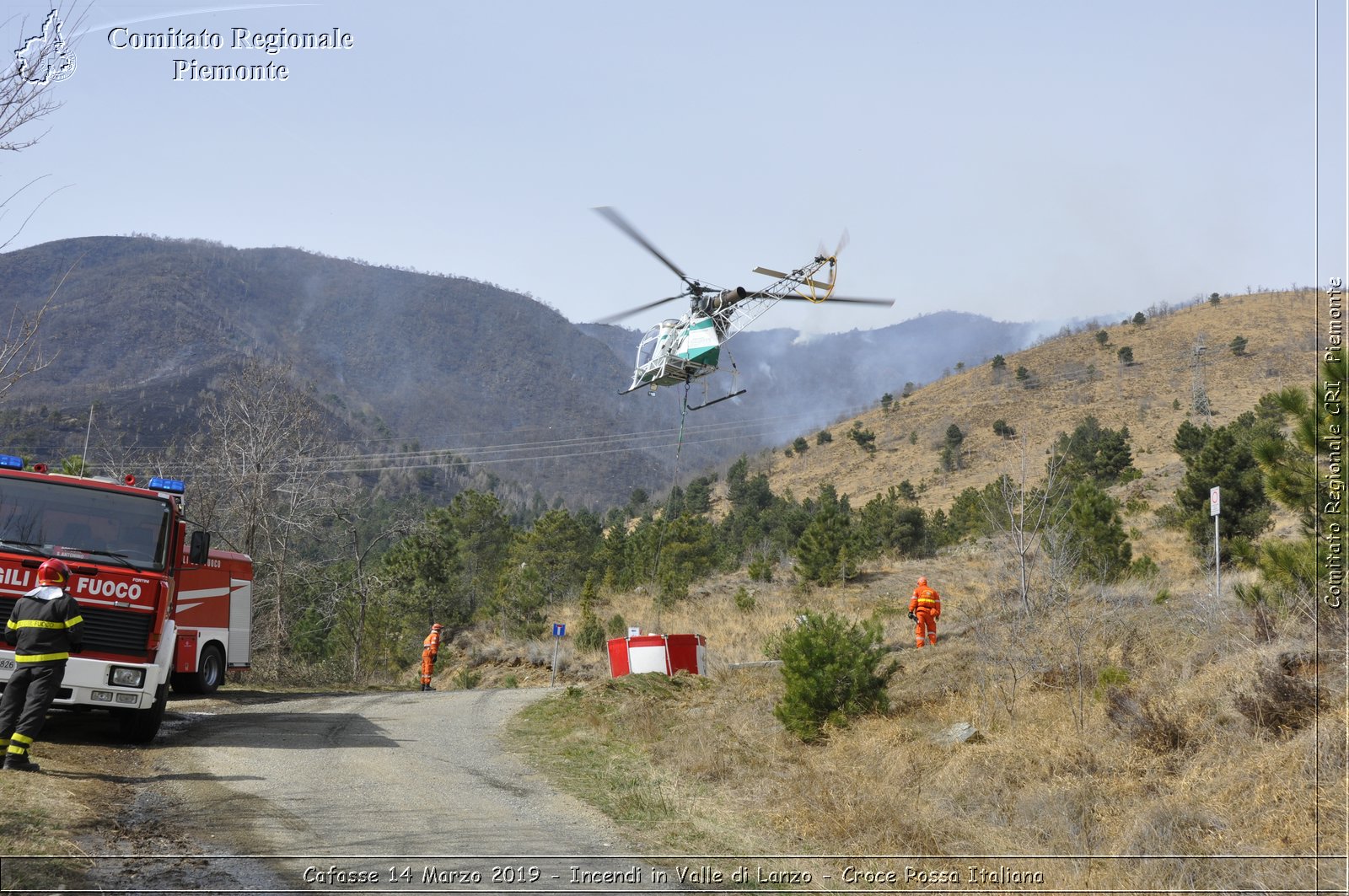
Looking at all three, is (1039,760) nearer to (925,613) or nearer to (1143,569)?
(925,613)

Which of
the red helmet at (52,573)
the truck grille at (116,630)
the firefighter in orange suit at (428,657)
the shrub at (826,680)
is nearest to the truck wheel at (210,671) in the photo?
the firefighter in orange suit at (428,657)

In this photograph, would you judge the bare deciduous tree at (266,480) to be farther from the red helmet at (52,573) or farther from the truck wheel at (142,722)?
the red helmet at (52,573)

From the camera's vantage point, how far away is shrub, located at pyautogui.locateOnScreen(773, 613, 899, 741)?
43.7 feet

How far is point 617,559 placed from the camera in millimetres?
47125

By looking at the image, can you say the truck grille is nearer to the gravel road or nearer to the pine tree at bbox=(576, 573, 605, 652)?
the gravel road

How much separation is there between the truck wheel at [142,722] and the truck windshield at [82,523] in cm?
144

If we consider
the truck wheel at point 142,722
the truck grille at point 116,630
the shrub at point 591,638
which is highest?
the truck grille at point 116,630

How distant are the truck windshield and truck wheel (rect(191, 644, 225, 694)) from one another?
24.5ft

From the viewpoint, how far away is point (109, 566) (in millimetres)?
9992

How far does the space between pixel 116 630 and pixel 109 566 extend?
652 mm

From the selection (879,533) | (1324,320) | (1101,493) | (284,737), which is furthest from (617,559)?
(1324,320)

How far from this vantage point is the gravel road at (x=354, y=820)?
6387 mm

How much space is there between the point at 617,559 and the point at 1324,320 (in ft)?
220

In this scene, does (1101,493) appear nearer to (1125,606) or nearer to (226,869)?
(1125,606)
